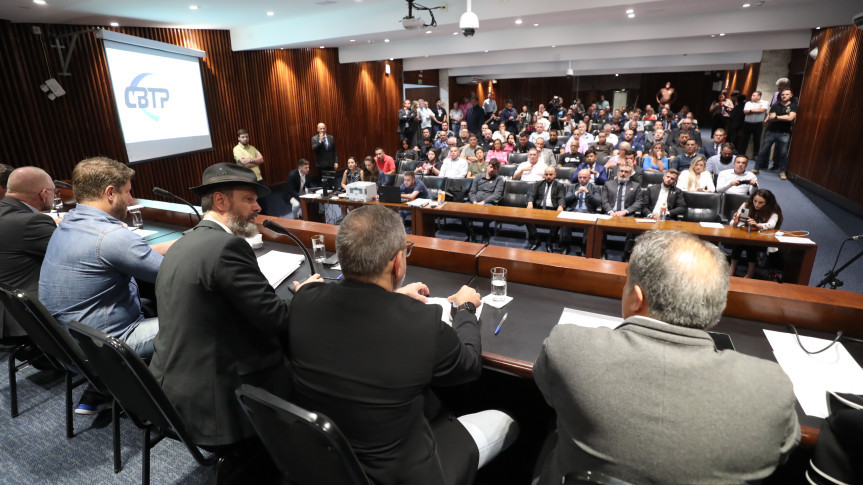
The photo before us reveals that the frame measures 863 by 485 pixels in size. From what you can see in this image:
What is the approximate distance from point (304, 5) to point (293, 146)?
387 cm

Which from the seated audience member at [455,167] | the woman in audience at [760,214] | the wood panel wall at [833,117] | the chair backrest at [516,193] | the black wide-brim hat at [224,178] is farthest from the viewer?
the seated audience member at [455,167]

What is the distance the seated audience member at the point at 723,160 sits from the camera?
5.84 metres

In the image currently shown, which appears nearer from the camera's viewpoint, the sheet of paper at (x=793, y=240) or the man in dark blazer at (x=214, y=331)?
the man in dark blazer at (x=214, y=331)

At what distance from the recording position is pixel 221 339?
1408mm

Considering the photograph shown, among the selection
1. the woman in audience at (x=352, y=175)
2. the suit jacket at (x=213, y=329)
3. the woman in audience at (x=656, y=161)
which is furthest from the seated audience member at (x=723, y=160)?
the suit jacket at (x=213, y=329)

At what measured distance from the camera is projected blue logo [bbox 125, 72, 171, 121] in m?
5.81

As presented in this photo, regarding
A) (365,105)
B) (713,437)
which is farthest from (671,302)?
(365,105)

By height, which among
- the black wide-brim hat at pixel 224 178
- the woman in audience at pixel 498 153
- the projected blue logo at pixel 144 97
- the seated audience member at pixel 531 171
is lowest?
the seated audience member at pixel 531 171

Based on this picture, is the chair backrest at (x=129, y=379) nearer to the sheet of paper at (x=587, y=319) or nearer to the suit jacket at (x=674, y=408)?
the suit jacket at (x=674, y=408)

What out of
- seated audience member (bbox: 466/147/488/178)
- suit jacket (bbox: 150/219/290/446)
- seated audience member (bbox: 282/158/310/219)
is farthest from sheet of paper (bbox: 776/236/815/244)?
seated audience member (bbox: 282/158/310/219)

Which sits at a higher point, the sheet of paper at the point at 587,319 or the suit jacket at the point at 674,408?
the suit jacket at the point at 674,408

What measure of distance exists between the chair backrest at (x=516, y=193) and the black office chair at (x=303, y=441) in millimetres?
4693

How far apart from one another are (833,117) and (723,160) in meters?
2.65

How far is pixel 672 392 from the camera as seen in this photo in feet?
2.84
